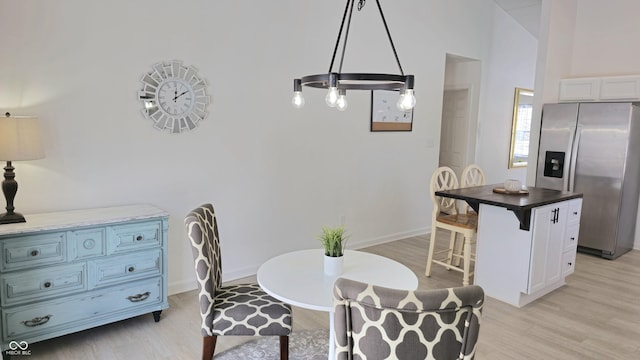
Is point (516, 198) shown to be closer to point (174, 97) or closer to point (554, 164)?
point (554, 164)

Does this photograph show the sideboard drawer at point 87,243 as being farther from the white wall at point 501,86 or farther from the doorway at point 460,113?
the white wall at point 501,86

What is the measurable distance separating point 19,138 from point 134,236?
2.91 ft

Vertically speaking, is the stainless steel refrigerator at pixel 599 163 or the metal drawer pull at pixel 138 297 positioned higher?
the stainless steel refrigerator at pixel 599 163

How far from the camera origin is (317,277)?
2.13 meters

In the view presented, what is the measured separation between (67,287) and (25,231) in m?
0.43

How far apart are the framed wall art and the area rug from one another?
2.70 metres

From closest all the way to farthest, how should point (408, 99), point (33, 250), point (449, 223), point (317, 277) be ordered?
point (408, 99), point (317, 277), point (33, 250), point (449, 223)

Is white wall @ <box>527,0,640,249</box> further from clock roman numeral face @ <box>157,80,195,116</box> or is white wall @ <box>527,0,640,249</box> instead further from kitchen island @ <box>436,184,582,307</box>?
clock roman numeral face @ <box>157,80,195,116</box>

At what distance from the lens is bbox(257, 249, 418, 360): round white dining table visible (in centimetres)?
191

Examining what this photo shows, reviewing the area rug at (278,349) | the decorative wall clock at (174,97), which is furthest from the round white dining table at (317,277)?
the decorative wall clock at (174,97)

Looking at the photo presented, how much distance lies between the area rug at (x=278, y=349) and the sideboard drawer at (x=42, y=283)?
1.00 metres

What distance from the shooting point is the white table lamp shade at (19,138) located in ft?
8.02

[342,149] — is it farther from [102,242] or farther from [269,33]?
[102,242]

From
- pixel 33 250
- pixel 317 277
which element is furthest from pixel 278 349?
pixel 33 250
